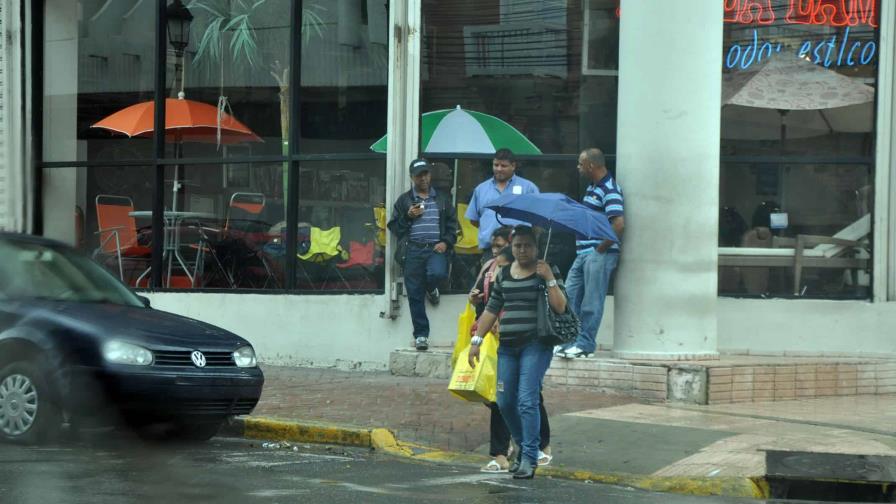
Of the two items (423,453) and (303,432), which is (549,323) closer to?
(423,453)

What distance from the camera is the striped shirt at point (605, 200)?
11969 mm

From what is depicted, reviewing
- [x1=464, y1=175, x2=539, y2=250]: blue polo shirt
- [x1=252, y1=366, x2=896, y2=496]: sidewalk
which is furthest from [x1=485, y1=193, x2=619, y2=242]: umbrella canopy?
[x1=464, y1=175, x2=539, y2=250]: blue polo shirt

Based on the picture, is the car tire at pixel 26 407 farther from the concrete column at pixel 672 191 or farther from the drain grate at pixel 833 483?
the concrete column at pixel 672 191

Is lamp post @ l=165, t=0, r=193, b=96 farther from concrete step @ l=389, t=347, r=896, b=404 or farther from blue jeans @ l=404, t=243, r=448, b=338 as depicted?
concrete step @ l=389, t=347, r=896, b=404

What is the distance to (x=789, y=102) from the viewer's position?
1341 centimetres

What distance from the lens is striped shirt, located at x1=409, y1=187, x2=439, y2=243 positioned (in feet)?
43.5

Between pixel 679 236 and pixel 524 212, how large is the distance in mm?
3110

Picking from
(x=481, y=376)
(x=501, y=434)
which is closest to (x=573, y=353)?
(x=501, y=434)

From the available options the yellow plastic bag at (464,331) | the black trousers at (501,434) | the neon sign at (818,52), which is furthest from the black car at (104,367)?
the neon sign at (818,52)

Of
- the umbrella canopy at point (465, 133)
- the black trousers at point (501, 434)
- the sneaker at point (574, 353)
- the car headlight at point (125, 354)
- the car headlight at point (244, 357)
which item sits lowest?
the black trousers at point (501, 434)

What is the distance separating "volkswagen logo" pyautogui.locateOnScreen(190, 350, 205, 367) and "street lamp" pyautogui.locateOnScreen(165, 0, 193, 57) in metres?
7.00

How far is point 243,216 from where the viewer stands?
1521 centimetres

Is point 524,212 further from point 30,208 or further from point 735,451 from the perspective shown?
point 30,208

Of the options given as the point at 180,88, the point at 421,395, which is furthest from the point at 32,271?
the point at 180,88
